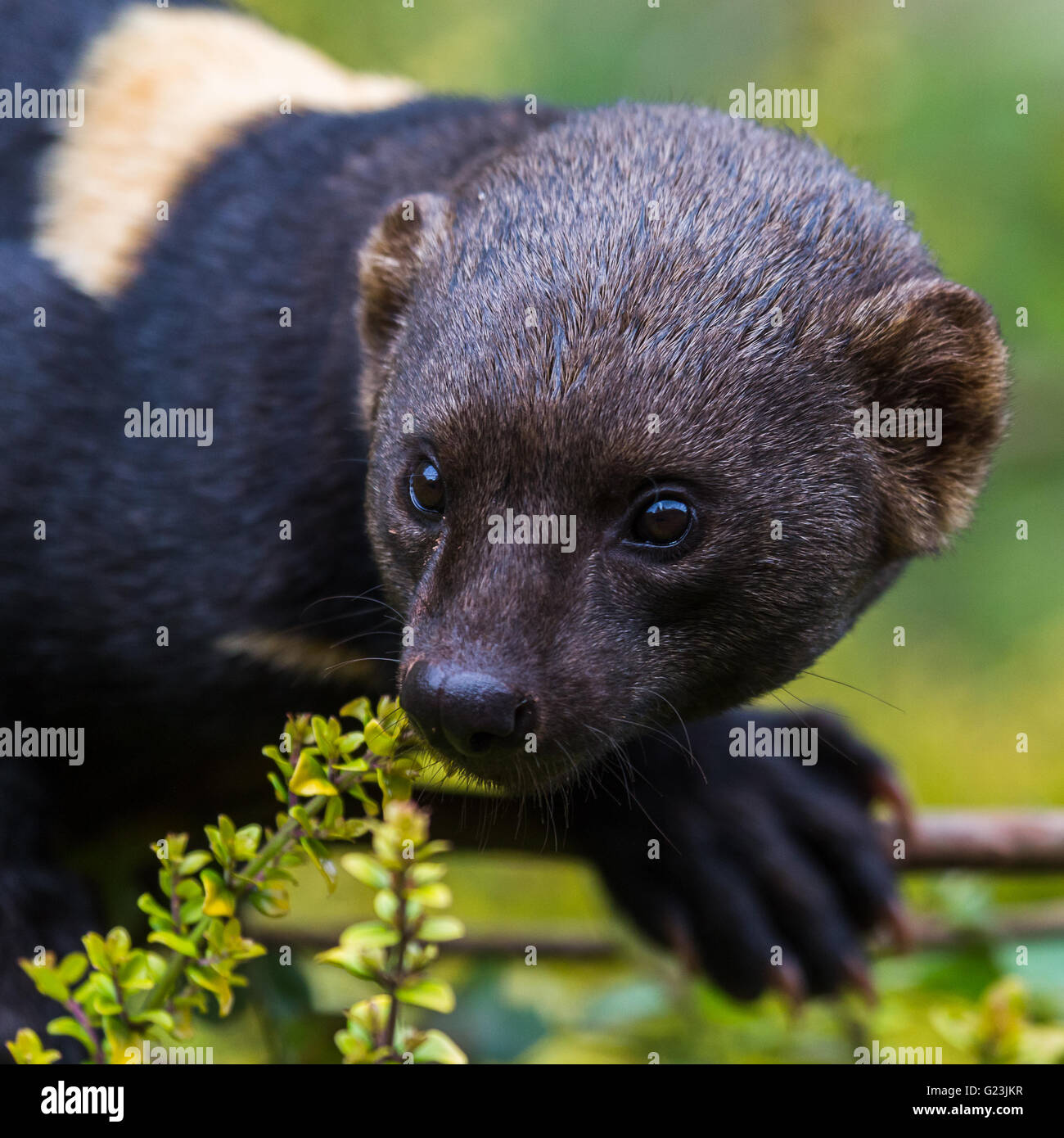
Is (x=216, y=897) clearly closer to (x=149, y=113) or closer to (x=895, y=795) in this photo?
(x=895, y=795)

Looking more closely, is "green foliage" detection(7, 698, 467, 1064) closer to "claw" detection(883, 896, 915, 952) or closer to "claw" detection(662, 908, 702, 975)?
"claw" detection(662, 908, 702, 975)

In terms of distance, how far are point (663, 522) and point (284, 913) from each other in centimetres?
91

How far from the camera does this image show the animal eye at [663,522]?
2588mm

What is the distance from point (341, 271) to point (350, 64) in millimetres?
3408

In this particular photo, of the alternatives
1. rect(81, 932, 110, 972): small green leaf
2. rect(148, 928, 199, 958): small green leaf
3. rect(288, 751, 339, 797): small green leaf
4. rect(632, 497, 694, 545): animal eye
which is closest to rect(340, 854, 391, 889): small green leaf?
rect(288, 751, 339, 797): small green leaf

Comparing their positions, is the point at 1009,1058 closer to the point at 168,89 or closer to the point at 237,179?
the point at 237,179

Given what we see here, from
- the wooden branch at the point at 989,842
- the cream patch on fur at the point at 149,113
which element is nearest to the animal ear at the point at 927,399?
the wooden branch at the point at 989,842

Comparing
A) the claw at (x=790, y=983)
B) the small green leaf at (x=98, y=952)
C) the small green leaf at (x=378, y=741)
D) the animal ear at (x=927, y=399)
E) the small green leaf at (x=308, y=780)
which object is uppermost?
the animal ear at (x=927, y=399)

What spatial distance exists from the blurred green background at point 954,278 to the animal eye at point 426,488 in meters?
1.69

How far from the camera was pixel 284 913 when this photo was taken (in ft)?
7.16

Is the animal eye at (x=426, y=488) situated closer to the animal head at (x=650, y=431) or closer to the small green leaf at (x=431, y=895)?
the animal head at (x=650, y=431)

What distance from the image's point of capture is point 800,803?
430 centimetres

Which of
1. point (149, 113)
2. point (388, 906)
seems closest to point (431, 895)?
point (388, 906)
